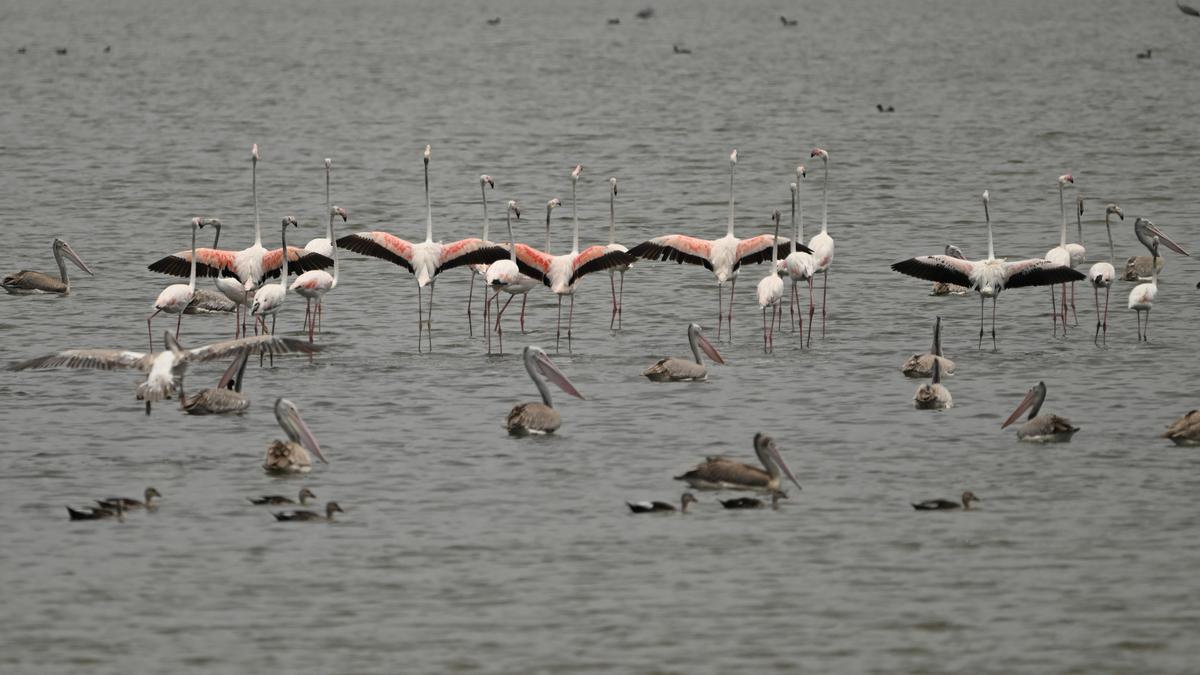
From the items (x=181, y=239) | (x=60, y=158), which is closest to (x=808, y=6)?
(x=60, y=158)

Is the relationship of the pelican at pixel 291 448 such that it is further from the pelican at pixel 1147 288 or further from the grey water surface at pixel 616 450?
the pelican at pixel 1147 288

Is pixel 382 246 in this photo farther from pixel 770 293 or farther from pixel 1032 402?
pixel 1032 402

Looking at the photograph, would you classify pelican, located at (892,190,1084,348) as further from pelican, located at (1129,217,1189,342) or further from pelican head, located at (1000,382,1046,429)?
pelican head, located at (1000,382,1046,429)

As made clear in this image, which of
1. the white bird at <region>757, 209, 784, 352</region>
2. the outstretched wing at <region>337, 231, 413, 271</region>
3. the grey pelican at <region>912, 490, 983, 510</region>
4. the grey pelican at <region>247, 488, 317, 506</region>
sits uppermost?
the outstretched wing at <region>337, 231, 413, 271</region>

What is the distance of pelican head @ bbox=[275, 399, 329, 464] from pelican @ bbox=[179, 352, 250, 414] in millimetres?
1713

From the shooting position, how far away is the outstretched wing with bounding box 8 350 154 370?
1606 cm

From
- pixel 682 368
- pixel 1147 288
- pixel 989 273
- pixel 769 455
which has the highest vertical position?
pixel 989 273

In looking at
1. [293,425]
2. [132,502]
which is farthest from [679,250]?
[132,502]

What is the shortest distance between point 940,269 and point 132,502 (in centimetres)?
903

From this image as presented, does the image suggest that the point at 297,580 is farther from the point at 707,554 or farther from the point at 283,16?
the point at 283,16

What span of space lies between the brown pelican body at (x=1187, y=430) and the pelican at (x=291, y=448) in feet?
19.6

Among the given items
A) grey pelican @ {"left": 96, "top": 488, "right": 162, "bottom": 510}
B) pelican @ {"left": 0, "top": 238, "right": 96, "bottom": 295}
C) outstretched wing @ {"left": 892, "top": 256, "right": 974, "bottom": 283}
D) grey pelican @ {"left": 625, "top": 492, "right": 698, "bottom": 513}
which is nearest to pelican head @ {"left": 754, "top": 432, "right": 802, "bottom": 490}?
grey pelican @ {"left": 625, "top": 492, "right": 698, "bottom": 513}

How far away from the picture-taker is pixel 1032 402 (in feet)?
49.7

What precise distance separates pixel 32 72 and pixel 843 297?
44.2 meters
